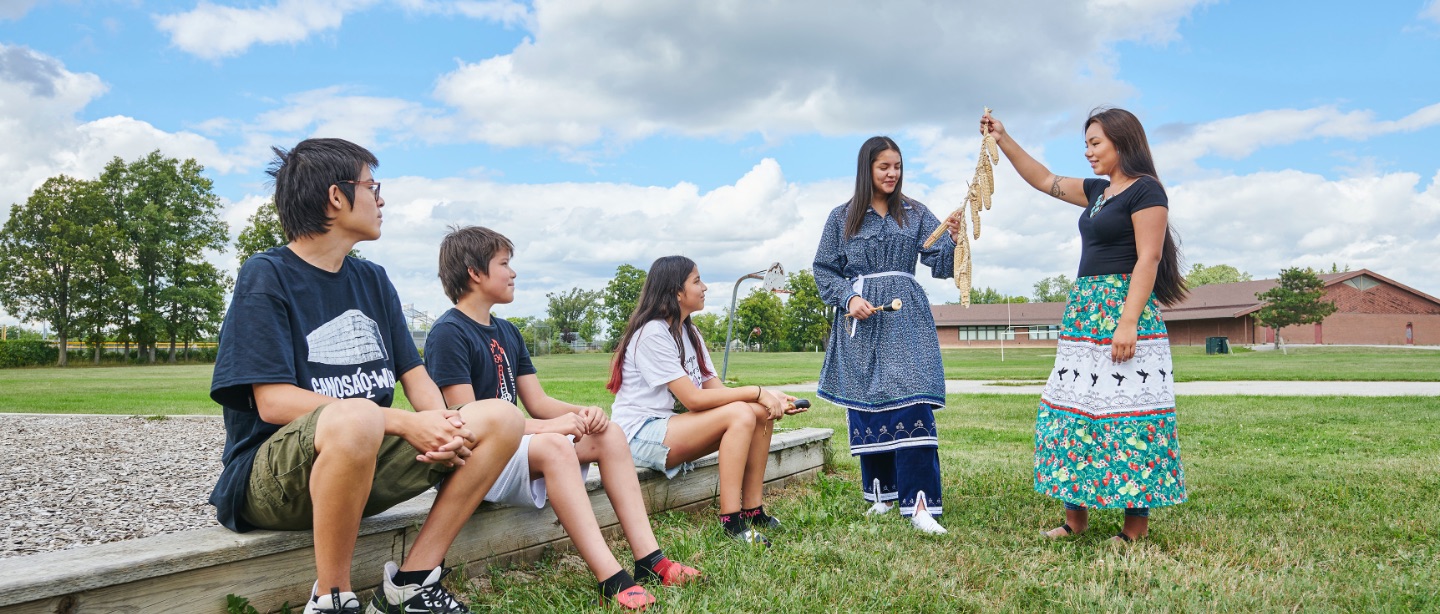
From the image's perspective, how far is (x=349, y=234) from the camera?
97.5 inches

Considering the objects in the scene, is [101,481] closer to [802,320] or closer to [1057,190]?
[1057,190]

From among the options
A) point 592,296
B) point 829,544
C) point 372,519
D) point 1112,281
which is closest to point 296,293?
point 372,519

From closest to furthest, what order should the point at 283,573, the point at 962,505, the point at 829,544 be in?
the point at 283,573 → the point at 829,544 → the point at 962,505

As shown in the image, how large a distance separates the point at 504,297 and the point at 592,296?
7871 centimetres

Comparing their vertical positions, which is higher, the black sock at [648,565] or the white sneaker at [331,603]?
the white sneaker at [331,603]

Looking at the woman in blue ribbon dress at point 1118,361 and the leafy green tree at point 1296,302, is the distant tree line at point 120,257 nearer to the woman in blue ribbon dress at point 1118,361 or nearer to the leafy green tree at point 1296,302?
the woman in blue ribbon dress at point 1118,361

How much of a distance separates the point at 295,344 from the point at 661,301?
1532 mm

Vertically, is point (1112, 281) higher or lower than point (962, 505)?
higher

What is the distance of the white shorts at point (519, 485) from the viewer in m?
2.70

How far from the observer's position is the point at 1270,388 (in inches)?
570

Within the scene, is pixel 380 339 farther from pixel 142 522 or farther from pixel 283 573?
pixel 142 522

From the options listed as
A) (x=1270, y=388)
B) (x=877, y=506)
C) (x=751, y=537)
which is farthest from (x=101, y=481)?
(x=1270, y=388)

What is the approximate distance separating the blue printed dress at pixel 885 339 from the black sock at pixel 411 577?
80.0 inches

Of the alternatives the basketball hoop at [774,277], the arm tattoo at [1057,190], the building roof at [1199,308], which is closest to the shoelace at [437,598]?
the arm tattoo at [1057,190]
